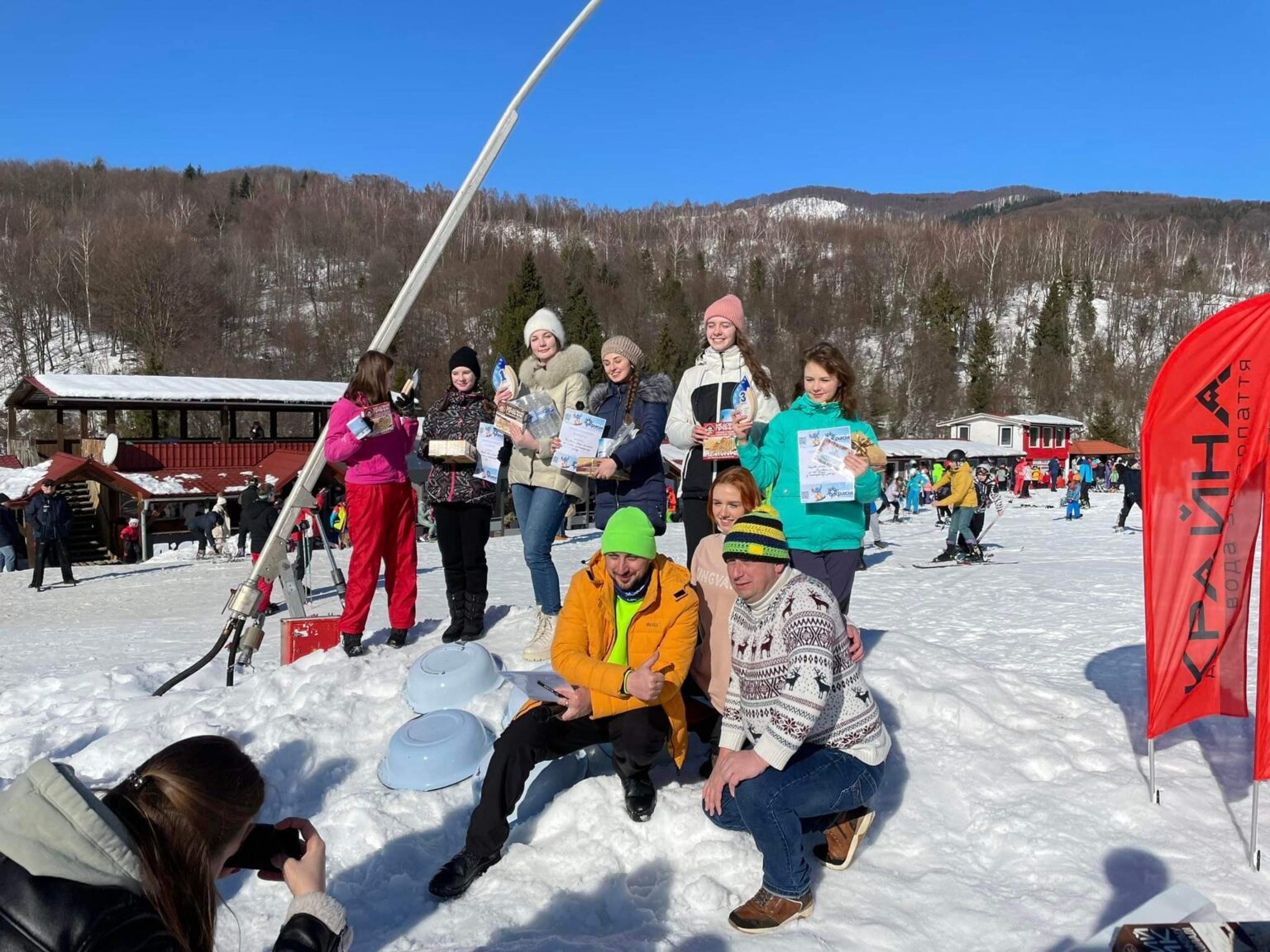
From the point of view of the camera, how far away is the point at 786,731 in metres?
3.49

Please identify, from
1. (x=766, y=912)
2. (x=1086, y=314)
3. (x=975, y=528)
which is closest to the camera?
(x=766, y=912)

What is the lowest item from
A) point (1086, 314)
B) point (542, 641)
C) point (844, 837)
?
point (844, 837)

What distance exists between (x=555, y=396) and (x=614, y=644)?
2322 mm

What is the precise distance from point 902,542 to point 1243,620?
54.9 ft

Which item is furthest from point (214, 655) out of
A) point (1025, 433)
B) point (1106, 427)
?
point (1106, 427)

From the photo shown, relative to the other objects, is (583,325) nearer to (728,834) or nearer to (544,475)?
(544,475)

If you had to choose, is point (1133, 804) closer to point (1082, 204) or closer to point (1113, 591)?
point (1113, 591)

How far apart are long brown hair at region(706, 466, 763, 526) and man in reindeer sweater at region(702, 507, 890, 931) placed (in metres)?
0.86

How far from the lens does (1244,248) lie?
119250 millimetres

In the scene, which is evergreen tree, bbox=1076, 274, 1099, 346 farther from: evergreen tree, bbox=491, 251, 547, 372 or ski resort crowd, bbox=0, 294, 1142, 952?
ski resort crowd, bbox=0, 294, 1142, 952

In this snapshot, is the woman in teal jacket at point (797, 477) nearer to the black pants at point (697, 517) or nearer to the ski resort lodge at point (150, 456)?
the black pants at point (697, 517)

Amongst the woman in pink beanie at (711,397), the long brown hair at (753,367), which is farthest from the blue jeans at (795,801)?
the long brown hair at (753,367)

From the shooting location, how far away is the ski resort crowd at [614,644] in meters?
1.66

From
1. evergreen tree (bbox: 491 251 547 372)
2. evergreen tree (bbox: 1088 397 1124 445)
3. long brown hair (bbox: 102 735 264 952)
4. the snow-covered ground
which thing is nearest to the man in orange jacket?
the snow-covered ground
